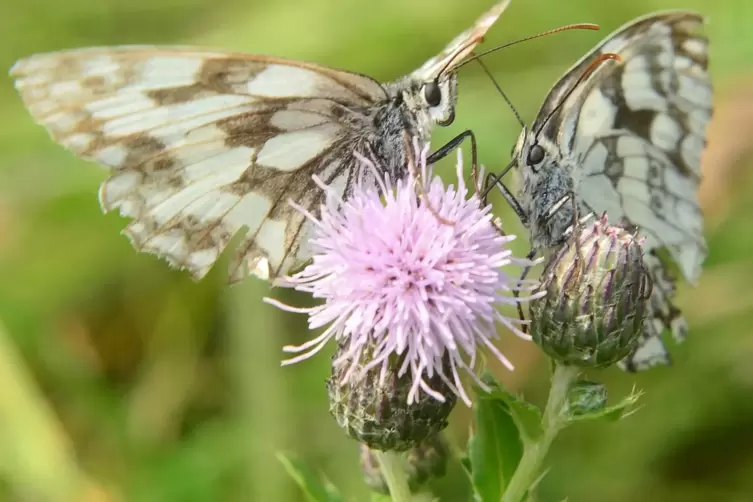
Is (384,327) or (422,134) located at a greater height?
(422,134)

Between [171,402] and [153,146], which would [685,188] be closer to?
[153,146]

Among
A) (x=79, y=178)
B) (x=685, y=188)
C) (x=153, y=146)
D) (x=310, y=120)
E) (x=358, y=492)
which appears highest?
(x=79, y=178)

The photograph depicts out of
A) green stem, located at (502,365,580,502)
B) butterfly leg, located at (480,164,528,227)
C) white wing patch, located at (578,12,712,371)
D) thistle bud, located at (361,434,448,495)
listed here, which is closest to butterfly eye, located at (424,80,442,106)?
butterfly leg, located at (480,164,528,227)

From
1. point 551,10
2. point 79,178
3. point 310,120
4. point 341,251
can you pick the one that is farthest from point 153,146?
point 551,10

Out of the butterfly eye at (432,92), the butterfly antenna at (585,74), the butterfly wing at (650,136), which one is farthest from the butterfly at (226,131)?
the butterfly wing at (650,136)

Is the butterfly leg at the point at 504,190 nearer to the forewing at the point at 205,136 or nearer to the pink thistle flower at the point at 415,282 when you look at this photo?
the pink thistle flower at the point at 415,282

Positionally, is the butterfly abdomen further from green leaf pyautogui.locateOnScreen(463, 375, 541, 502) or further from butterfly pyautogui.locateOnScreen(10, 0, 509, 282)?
green leaf pyautogui.locateOnScreen(463, 375, 541, 502)
